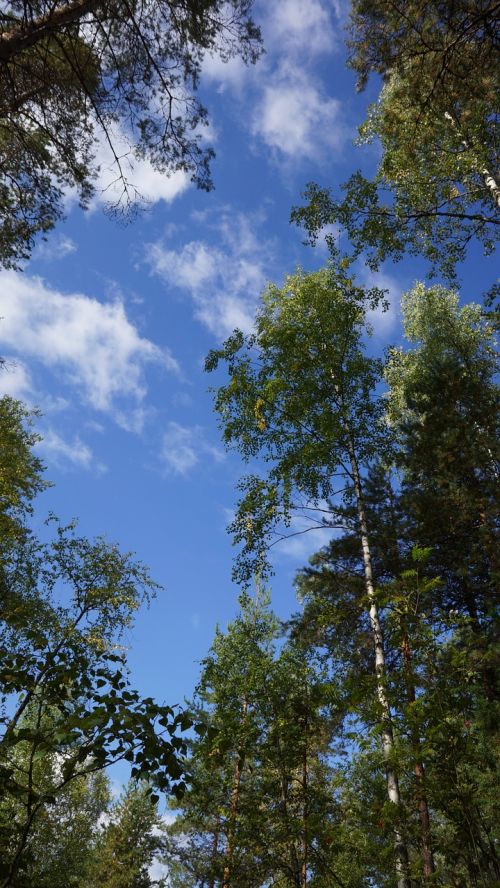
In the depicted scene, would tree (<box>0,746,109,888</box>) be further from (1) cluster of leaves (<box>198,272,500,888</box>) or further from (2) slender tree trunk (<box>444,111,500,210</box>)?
(2) slender tree trunk (<box>444,111,500,210</box>)

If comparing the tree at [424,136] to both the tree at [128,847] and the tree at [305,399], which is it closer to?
the tree at [305,399]

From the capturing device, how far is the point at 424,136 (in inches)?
405

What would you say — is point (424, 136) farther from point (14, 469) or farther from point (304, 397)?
point (14, 469)

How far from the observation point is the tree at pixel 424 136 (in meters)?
8.18

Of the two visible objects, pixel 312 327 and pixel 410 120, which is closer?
pixel 410 120

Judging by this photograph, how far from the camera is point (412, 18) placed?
26.2ft

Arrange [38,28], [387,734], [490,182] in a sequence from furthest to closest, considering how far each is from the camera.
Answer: [490,182]
[38,28]
[387,734]

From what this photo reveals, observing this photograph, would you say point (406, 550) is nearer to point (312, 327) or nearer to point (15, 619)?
point (312, 327)

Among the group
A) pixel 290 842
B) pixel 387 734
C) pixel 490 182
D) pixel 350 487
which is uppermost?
pixel 490 182

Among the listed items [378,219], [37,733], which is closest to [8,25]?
[378,219]

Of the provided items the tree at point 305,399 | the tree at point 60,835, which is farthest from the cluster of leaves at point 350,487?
the tree at point 60,835

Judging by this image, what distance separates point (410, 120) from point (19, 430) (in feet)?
54.2

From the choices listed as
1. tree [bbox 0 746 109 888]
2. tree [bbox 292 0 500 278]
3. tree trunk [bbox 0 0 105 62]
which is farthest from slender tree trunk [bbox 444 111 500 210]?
tree [bbox 0 746 109 888]

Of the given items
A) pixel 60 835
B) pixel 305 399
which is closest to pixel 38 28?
pixel 305 399
